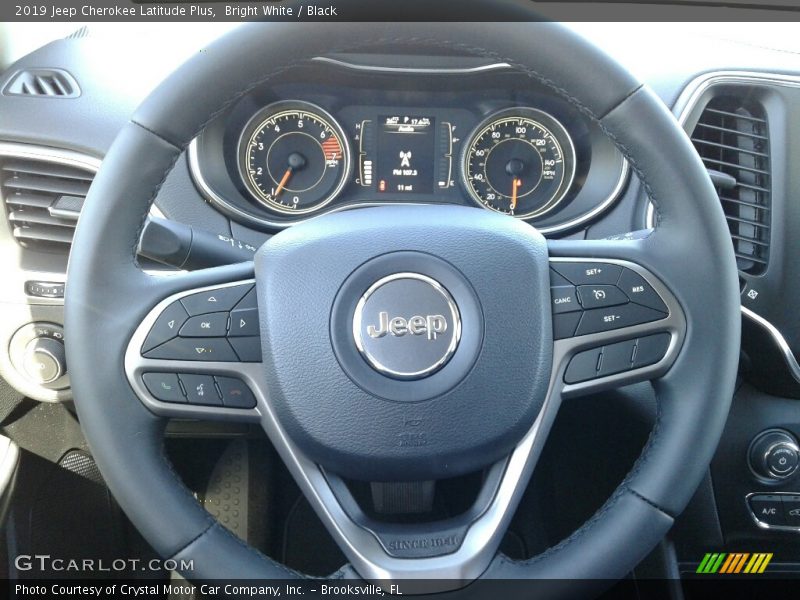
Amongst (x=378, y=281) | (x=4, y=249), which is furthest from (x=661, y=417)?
(x=4, y=249)

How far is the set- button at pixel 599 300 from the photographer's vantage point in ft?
3.84

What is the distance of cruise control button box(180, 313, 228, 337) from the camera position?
113 centimetres

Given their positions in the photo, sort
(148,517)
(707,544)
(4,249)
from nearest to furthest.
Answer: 1. (148,517)
2. (4,249)
3. (707,544)

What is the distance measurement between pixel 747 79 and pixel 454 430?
3.60 ft

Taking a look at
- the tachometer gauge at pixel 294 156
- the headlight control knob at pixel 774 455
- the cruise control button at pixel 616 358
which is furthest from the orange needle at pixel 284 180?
the headlight control knob at pixel 774 455

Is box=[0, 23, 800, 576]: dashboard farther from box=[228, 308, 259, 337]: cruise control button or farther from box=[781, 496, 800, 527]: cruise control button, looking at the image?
box=[228, 308, 259, 337]: cruise control button

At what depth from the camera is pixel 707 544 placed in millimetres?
1881

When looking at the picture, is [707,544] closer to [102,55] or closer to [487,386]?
[487,386]

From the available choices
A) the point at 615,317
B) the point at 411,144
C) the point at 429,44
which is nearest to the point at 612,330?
the point at 615,317

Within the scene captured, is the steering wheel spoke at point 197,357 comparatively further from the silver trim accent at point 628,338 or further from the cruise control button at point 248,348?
the silver trim accent at point 628,338

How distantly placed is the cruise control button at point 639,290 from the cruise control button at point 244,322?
48cm

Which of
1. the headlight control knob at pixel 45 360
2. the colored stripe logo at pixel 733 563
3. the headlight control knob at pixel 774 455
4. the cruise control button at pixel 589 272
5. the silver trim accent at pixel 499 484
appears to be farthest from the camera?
the colored stripe logo at pixel 733 563

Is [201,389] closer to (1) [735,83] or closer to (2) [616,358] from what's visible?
(2) [616,358]

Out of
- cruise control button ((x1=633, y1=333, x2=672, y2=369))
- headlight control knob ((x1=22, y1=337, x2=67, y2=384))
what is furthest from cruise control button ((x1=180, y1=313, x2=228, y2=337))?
headlight control knob ((x1=22, y1=337, x2=67, y2=384))
